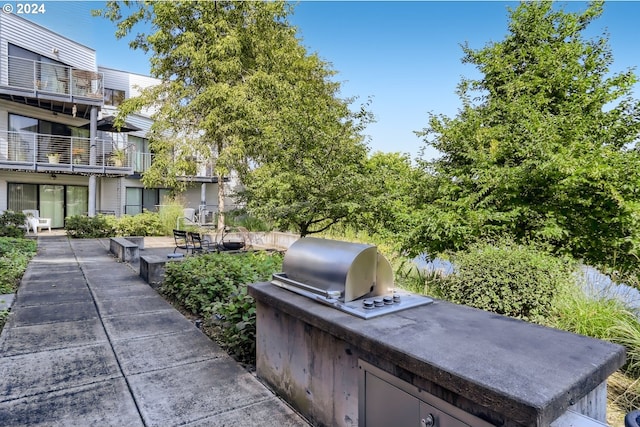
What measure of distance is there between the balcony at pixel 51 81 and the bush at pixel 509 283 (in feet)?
56.7

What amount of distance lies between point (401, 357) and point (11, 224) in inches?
666

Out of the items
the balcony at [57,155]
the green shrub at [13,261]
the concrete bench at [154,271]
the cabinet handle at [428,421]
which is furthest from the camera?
the balcony at [57,155]

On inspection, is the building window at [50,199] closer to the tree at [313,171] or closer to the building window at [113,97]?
the building window at [113,97]

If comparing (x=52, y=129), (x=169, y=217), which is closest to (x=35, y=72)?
(x=52, y=129)

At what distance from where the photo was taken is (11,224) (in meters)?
13.8

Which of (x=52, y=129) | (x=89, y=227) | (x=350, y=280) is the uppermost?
(x=52, y=129)

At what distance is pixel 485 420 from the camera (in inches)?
58.0

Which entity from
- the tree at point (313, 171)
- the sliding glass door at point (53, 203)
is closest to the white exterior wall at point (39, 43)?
the sliding glass door at point (53, 203)

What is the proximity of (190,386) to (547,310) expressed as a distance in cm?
415

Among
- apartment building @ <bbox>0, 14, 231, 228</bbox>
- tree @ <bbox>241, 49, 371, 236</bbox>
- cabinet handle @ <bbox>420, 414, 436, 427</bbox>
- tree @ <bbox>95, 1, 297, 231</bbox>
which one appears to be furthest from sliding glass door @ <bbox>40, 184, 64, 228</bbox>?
cabinet handle @ <bbox>420, 414, 436, 427</bbox>

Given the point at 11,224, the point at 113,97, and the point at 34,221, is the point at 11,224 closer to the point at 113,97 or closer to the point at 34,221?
the point at 34,221

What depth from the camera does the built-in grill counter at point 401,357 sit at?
4.84 feet

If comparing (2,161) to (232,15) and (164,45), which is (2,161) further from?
(232,15)

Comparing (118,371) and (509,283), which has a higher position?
(509,283)
